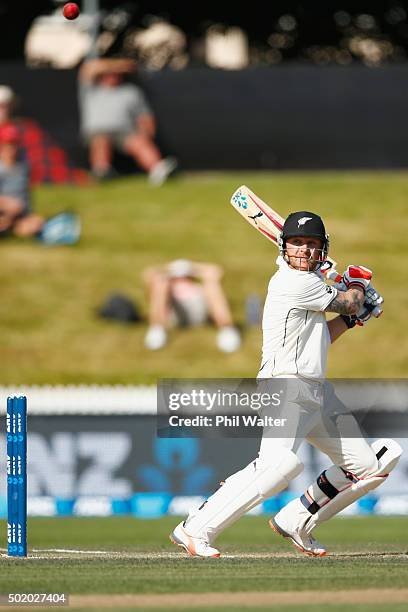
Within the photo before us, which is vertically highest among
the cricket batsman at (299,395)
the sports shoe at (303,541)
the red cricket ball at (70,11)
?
the red cricket ball at (70,11)

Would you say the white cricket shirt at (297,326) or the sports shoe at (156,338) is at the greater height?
the white cricket shirt at (297,326)

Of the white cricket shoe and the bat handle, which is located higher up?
the bat handle

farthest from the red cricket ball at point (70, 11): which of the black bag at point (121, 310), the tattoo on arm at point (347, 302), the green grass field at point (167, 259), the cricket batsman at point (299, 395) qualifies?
the black bag at point (121, 310)

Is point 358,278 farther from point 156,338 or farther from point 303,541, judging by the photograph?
point 156,338

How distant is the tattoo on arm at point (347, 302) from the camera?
7.13m

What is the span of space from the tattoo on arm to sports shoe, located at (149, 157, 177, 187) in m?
13.2

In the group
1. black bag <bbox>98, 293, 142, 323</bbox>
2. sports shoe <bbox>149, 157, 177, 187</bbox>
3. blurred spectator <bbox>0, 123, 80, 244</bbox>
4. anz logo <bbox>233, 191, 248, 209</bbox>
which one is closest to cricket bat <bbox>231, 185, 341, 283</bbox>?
anz logo <bbox>233, 191, 248, 209</bbox>

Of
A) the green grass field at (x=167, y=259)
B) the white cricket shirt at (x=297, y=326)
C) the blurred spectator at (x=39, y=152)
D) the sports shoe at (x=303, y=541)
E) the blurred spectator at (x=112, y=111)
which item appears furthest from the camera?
the blurred spectator at (x=112, y=111)

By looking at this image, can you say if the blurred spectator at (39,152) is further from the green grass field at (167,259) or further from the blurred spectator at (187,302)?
the blurred spectator at (187,302)

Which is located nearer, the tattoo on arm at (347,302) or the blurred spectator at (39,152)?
the tattoo on arm at (347,302)

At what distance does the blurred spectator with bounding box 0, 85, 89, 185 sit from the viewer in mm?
19031

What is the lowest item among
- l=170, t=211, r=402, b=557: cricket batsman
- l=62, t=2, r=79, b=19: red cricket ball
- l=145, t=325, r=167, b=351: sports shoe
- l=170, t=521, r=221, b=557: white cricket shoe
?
l=145, t=325, r=167, b=351: sports shoe

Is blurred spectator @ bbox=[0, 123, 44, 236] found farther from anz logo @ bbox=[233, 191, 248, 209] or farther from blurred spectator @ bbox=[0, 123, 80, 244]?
anz logo @ bbox=[233, 191, 248, 209]

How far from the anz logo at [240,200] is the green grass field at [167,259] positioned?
8000 millimetres
